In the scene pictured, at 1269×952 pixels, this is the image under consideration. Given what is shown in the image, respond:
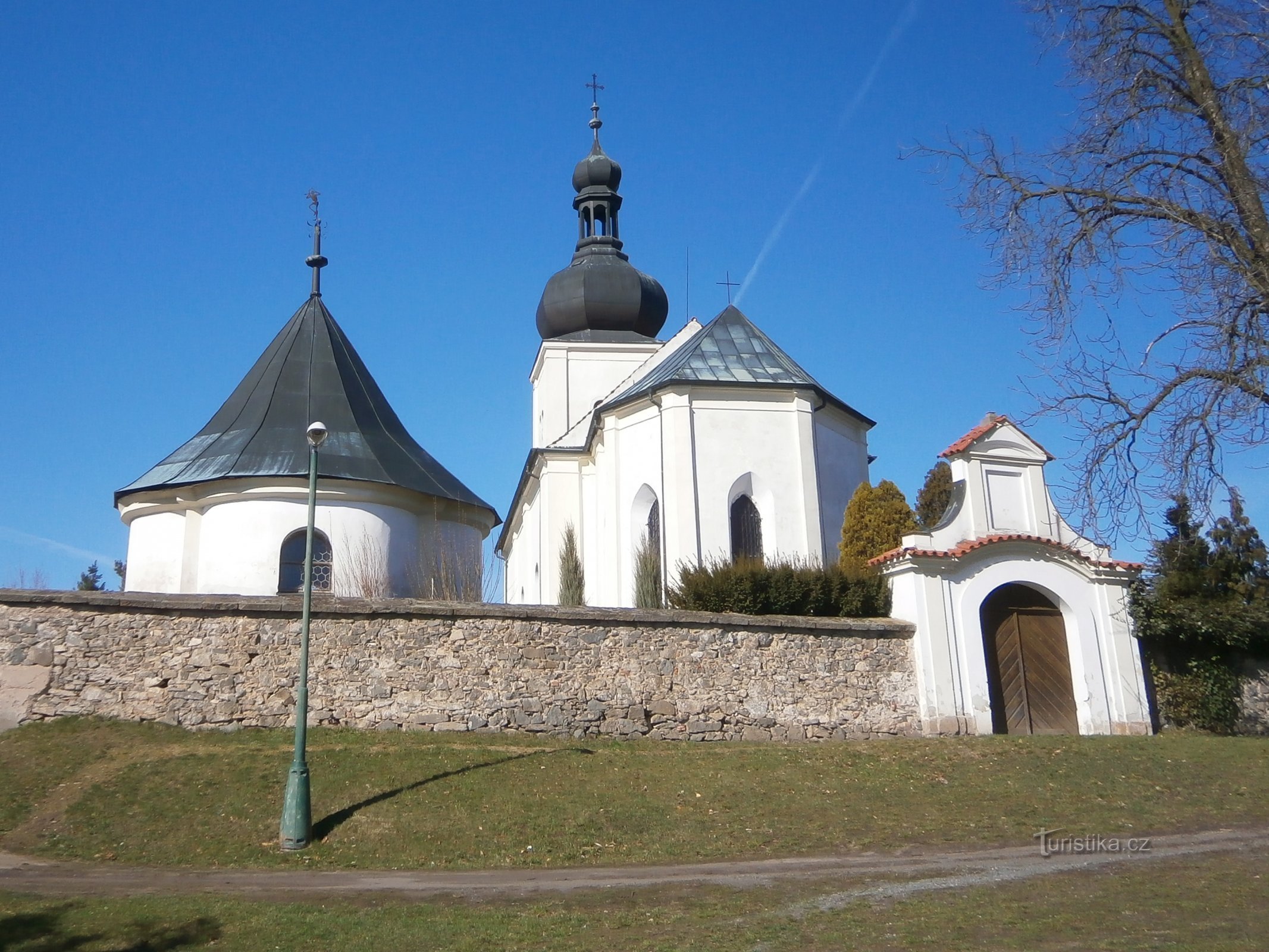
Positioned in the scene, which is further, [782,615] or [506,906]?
[782,615]

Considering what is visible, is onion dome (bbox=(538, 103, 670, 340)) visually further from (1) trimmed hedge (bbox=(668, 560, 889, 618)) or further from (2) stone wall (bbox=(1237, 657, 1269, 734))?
(2) stone wall (bbox=(1237, 657, 1269, 734))

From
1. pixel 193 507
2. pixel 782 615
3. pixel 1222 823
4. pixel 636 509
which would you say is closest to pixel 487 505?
pixel 636 509

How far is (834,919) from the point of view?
347 inches

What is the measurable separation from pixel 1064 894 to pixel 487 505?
19882mm

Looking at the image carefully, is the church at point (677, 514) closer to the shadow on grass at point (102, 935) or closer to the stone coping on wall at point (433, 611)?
the stone coping on wall at point (433, 611)

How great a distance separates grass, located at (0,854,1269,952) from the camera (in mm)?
8125

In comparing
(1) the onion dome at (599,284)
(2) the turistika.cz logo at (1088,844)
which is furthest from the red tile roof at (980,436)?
(1) the onion dome at (599,284)

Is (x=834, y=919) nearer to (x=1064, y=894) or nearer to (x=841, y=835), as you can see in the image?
(x=1064, y=894)

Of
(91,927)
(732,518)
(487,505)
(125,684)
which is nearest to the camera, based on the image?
(91,927)

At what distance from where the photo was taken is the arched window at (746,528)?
23797 mm

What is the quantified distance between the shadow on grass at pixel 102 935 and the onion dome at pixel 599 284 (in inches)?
1047

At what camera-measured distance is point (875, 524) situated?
20.9 metres

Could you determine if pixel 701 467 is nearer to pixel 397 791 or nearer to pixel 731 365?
pixel 731 365

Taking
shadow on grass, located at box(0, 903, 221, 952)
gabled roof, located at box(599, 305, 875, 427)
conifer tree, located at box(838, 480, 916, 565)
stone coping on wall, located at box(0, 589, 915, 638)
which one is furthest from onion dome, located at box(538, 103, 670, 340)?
shadow on grass, located at box(0, 903, 221, 952)
